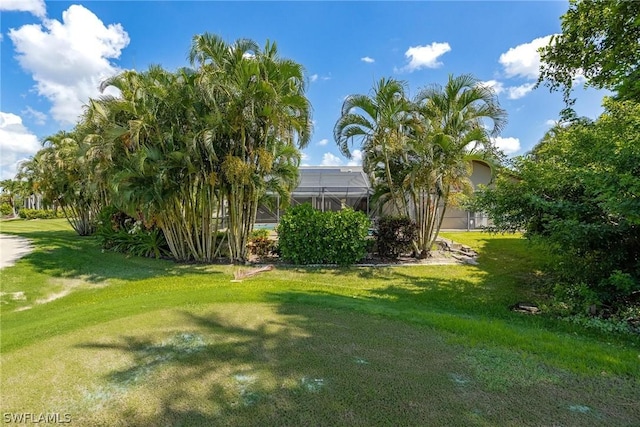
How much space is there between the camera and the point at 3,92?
275 inches

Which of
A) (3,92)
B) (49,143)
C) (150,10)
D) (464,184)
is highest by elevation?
(150,10)

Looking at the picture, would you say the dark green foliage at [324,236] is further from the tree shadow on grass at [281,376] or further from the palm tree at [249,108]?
the tree shadow on grass at [281,376]

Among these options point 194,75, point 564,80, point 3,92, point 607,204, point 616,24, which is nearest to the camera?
point 607,204

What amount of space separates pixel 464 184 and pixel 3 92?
40.4 feet

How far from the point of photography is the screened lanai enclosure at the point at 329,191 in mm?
18953

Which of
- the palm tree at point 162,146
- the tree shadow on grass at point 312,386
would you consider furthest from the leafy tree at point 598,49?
the palm tree at point 162,146

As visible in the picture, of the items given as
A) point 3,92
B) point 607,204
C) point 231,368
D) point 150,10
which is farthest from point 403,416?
point 150,10

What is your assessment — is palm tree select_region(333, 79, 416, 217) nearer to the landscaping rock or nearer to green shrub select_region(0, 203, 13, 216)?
the landscaping rock

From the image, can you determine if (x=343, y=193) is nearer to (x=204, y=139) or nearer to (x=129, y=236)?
(x=204, y=139)

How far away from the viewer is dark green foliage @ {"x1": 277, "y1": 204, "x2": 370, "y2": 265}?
10789 mm

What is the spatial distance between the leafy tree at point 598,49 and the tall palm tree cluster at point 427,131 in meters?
2.03

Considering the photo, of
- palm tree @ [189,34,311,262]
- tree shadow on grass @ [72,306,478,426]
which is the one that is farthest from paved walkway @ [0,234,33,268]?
tree shadow on grass @ [72,306,478,426]

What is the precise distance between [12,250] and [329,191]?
14.0 m

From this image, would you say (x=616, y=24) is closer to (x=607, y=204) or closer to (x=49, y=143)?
(x=607, y=204)
